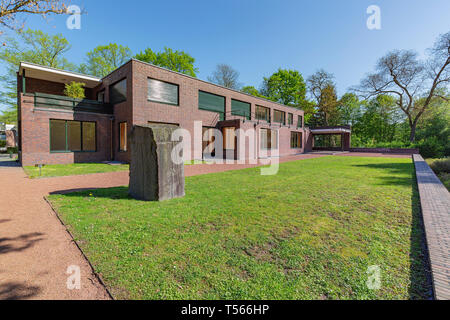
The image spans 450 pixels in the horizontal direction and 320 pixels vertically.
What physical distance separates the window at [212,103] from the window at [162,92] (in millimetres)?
2511

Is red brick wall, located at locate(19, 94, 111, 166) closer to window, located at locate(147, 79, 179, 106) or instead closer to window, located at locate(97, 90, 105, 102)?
window, located at locate(97, 90, 105, 102)

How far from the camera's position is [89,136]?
1360 centimetres

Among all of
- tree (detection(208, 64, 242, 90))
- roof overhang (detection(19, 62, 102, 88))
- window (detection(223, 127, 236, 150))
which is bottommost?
window (detection(223, 127, 236, 150))

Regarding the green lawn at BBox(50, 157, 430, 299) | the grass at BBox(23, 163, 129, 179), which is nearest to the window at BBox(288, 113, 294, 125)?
the grass at BBox(23, 163, 129, 179)

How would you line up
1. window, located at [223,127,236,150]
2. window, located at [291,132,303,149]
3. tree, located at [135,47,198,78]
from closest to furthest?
window, located at [223,127,236,150]
window, located at [291,132,303,149]
tree, located at [135,47,198,78]

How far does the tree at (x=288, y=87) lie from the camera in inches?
1606

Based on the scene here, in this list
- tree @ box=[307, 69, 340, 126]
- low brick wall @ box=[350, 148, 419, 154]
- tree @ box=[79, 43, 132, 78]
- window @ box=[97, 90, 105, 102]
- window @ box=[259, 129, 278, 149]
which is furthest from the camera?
tree @ box=[307, 69, 340, 126]

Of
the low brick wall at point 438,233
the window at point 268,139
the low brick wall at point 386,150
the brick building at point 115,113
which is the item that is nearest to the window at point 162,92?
the brick building at point 115,113

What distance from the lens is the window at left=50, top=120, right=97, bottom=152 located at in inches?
500

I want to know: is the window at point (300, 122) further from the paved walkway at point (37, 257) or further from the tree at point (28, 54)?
the tree at point (28, 54)

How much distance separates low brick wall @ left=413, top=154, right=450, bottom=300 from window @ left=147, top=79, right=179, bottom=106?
13.7 meters

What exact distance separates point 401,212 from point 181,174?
4676 millimetres
